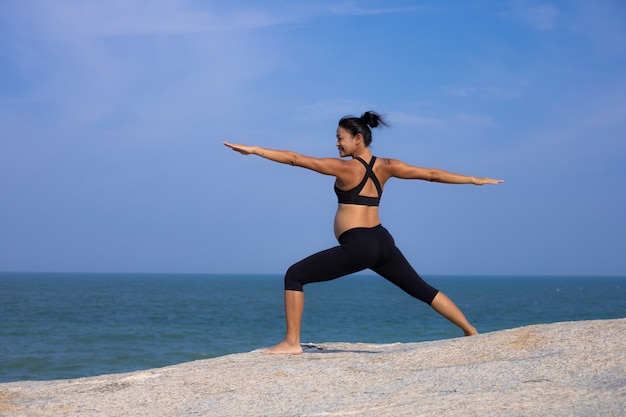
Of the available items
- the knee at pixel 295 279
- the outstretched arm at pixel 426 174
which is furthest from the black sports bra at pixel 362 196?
the knee at pixel 295 279

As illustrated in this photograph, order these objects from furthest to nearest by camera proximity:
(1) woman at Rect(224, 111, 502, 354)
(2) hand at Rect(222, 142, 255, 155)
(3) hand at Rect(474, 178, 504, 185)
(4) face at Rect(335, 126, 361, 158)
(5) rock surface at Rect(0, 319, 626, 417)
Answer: (3) hand at Rect(474, 178, 504, 185) → (4) face at Rect(335, 126, 361, 158) → (1) woman at Rect(224, 111, 502, 354) → (2) hand at Rect(222, 142, 255, 155) → (5) rock surface at Rect(0, 319, 626, 417)

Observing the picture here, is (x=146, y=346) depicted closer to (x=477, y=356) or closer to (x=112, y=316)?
(x=112, y=316)

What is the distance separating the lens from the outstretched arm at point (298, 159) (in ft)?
20.5

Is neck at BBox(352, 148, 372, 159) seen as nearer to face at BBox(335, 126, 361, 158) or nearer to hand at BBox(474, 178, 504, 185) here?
face at BBox(335, 126, 361, 158)

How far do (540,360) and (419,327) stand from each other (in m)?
26.4

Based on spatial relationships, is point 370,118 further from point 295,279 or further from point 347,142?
point 295,279

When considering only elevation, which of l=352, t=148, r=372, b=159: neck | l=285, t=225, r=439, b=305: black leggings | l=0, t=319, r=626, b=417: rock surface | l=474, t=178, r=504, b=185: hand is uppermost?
l=352, t=148, r=372, b=159: neck

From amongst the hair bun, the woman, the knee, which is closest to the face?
the woman

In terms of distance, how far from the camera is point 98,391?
584 centimetres

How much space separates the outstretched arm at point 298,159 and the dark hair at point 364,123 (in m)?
0.36

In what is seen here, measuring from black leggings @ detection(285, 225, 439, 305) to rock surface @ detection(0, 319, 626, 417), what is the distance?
66 centimetres

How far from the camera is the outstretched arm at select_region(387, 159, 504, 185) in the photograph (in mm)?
6797

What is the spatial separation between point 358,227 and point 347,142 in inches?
29.8

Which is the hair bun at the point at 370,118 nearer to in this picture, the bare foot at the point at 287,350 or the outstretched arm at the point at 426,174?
the outstretched arm at the point at 426,174
